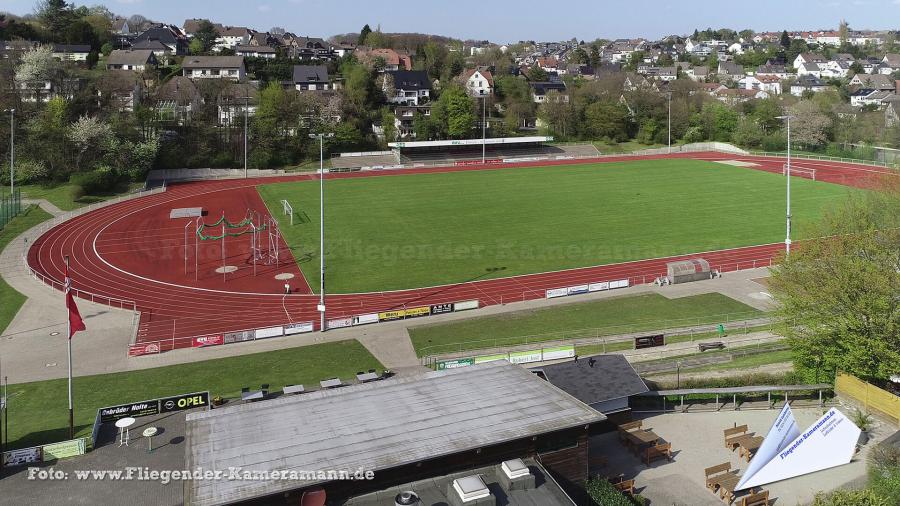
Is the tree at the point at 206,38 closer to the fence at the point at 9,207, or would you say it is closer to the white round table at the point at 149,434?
the fence at the point at 9,207

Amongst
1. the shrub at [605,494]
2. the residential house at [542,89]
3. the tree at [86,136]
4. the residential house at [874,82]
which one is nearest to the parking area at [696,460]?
the shrub at [605,494]

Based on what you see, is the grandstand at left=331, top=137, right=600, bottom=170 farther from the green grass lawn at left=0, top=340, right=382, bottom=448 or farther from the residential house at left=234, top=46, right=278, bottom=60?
the residential house at left=234, top=46, right=278, bottom=60

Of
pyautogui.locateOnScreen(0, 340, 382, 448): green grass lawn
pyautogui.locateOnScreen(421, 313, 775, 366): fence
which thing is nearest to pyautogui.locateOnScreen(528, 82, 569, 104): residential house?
pyautogui.locateOnScreen(421, 313, 775, 366): fence

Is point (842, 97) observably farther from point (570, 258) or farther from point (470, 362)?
point (470, 362)

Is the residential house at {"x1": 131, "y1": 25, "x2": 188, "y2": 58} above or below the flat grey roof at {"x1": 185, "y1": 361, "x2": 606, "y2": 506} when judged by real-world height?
above

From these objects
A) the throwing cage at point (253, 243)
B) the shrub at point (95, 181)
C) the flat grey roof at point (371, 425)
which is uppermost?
the shrub at point (95, 181)

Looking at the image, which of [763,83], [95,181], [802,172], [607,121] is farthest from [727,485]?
[763,83]

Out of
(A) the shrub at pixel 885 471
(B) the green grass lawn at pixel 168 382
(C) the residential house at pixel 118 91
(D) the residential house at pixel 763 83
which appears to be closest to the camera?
(A) the shrub at pixel 885 471
